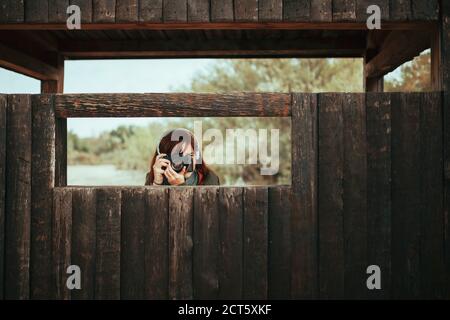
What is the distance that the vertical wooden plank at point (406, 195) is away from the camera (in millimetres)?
2930

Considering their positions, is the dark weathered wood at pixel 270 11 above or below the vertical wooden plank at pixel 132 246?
above

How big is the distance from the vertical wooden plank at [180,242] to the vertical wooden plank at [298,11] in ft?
4.26

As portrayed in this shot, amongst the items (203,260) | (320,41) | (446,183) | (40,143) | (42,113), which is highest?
(320,41)

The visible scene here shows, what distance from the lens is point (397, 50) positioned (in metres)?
3.94

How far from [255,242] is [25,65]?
3.00 metres

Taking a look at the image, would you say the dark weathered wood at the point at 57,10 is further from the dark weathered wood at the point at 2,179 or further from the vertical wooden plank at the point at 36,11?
the dark weathered wood at the point at 2,179

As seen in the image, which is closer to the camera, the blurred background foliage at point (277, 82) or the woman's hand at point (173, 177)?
the woman's hand at point (173, 177)

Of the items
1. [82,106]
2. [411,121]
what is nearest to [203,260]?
[82,106]

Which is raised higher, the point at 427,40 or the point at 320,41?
the point at 320,41

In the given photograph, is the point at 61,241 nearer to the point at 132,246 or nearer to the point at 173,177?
the point at 132,246

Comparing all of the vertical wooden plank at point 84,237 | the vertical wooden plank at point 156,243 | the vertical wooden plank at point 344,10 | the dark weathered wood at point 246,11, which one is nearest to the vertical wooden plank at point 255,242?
the vertical wooden plank at point 156,243
